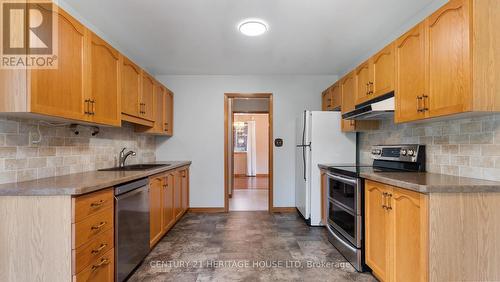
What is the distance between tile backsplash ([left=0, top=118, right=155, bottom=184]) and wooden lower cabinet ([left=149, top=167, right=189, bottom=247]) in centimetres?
63

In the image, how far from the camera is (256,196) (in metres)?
5.38

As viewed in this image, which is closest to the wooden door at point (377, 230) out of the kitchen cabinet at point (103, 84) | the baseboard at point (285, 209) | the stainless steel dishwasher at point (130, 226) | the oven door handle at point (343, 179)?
the oven door handle at point (343, 179)

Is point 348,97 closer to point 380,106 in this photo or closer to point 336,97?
point 336,97

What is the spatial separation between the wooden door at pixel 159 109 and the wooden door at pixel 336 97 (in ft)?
8.38

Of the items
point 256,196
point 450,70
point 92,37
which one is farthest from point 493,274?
point 256,196

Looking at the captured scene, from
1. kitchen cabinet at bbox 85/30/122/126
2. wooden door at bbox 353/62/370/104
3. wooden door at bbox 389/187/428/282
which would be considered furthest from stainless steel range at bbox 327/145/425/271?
kitchen cabinet at bbox 85/30/122/126

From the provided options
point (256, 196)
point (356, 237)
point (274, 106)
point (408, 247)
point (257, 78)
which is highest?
point (257, 78)

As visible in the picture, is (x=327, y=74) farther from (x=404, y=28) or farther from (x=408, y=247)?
(x=408, y=247)

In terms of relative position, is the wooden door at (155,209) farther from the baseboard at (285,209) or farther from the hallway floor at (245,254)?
the baseboard at (285,209)

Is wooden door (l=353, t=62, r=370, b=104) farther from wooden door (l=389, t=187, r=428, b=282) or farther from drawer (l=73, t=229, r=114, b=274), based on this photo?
drawer (l=73, t=229, r=114, b=274)

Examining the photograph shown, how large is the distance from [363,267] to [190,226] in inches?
86.9

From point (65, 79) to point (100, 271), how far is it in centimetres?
134

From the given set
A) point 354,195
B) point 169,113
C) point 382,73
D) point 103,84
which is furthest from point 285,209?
point 103,84

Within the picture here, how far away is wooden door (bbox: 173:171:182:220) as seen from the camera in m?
3.32
